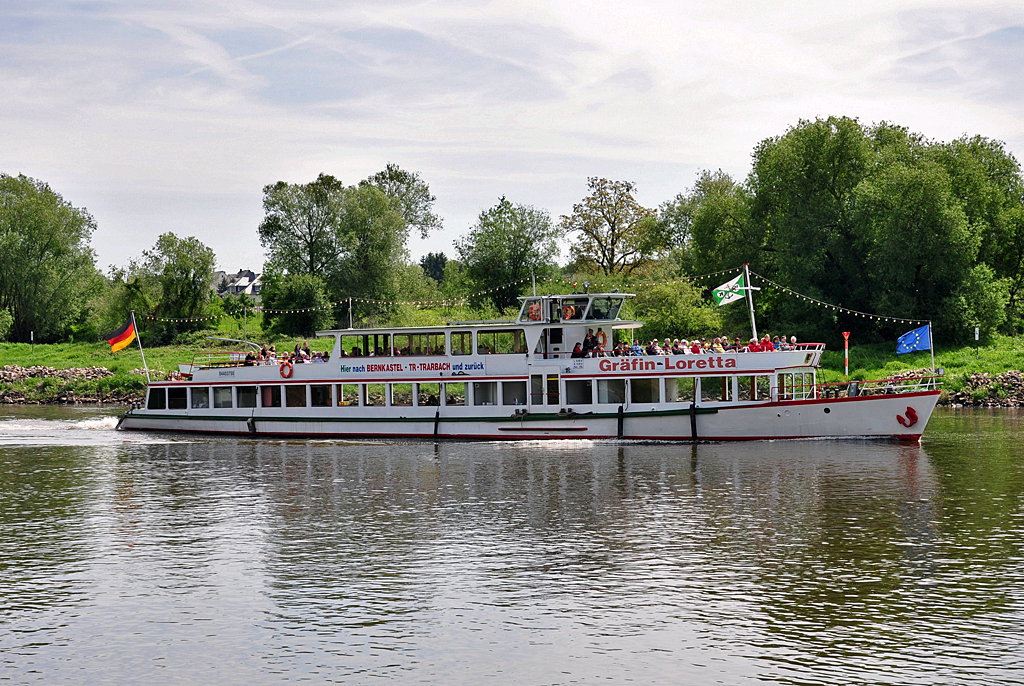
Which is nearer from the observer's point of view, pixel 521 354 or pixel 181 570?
pixel 181 570

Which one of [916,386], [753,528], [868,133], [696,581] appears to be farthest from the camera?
[868,133]

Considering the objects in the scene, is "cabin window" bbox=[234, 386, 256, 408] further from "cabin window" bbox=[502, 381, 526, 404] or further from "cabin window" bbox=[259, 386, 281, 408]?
"cabin window" bbox=[502, 381, 526, 404]

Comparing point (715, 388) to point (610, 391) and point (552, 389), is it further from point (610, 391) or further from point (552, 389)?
point (552, 389)

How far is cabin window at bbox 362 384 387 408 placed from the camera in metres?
41.8

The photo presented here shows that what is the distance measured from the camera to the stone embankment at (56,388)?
68.6m

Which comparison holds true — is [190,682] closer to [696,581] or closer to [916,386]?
[696,581]

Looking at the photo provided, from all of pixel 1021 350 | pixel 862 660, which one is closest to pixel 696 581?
pixel 862 660

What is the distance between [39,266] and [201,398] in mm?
57951

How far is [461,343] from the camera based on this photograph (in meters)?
40.5

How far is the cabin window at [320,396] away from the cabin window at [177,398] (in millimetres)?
6552

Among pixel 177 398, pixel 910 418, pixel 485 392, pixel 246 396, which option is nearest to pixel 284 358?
pixel 246 396

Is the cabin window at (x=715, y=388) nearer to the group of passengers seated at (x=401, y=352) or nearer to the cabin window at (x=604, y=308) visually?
the cabin window at (x=604, y=308)

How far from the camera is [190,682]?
531 inches

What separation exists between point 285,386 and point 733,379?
747 inches
